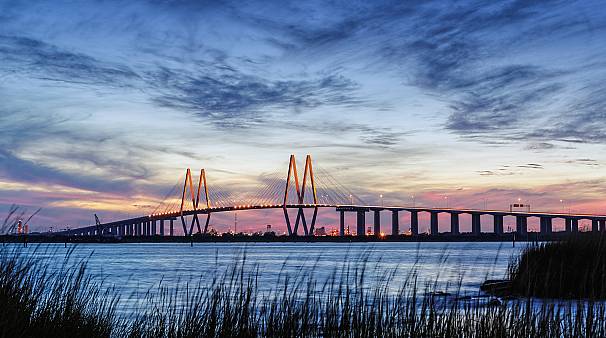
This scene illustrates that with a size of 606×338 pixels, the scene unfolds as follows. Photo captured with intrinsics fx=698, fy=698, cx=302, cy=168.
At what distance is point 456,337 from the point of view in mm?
7344

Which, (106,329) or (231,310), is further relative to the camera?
(106,329)

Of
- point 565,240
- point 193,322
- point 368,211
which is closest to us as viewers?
point 193,322

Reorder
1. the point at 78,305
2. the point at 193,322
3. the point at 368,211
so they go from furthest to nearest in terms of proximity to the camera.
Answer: the point at 368,211 < the point at 78,305 < the point at 193,322

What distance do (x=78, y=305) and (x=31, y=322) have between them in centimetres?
67

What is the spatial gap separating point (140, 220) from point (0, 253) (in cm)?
10796

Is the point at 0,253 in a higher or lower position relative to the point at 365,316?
higher

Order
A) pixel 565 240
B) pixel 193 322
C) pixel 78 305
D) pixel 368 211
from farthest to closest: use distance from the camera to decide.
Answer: pixel 368 211
pixel 565 240
pixel 78 305
pixel 193 322

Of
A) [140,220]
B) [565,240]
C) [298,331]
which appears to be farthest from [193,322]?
[140,220]

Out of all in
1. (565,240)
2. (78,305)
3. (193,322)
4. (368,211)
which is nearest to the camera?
(193,322)

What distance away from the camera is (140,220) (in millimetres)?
113750

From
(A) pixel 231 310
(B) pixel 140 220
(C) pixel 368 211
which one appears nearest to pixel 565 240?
(A) pixel 231 310

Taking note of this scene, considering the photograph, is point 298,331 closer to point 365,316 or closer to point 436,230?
point 365,316

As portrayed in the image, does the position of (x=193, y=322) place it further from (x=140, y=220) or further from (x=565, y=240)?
(x=140, y=220)

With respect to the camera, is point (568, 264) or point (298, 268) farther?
point (298, 268)
